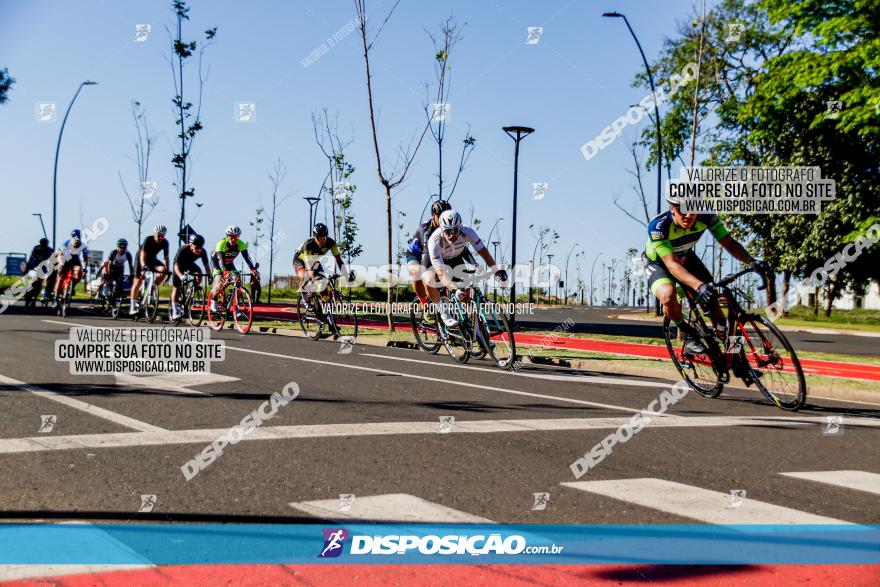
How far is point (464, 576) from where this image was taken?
350 centimetres

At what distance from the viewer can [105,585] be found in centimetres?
331

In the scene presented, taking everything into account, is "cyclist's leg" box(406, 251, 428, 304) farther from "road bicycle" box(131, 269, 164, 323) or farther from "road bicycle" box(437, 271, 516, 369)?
"road bicycle" box(131, 269, 164, 323)

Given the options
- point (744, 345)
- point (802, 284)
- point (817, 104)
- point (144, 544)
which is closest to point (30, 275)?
point (744, 345)

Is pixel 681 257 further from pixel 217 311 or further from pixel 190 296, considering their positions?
pixel 190 296

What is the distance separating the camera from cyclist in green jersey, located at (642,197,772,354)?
9.02 m

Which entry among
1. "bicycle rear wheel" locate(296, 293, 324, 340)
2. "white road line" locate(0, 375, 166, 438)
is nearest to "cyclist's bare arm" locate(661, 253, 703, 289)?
"white road line" locate(0, 375, 166, 438)

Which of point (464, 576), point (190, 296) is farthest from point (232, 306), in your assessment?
point (464, 576)

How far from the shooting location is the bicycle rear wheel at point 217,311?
1781 centimetres

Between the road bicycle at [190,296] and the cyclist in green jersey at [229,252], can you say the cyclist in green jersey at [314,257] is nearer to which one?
the cyclist in green jersey at [229,252]

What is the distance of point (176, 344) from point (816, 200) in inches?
1315

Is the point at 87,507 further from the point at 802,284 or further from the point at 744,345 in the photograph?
the point at 802,284

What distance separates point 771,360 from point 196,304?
1248cm

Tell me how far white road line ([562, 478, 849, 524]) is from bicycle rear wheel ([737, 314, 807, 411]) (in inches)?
158

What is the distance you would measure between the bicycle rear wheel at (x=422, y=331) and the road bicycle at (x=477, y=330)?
867 millimetres
